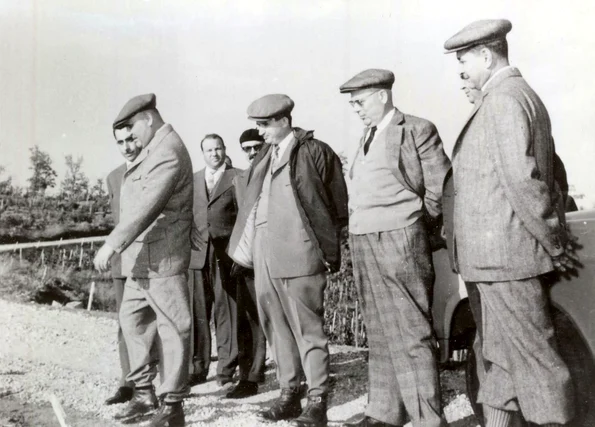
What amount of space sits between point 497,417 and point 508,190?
106 cm

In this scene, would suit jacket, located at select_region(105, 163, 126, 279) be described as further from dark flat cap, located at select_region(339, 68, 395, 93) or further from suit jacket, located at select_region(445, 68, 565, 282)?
suit jacket, located at select_region(445, 68, 565, 282)

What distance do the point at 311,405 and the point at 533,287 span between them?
1.69 m

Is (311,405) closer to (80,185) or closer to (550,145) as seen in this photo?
(550,145)

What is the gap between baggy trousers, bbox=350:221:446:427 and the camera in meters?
3.71

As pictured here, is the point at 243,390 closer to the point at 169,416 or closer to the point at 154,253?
the point at 169,416

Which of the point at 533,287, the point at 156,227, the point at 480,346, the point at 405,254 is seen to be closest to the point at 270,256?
the point at 156,227

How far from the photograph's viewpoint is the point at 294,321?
4449mm

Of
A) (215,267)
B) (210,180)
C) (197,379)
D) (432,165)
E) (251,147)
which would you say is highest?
(251,147)

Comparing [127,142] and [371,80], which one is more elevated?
[371,80]

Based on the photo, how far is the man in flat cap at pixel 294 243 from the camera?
170 inches

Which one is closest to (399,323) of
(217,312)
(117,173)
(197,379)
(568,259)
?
(568,259)

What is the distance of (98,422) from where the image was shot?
449 cm

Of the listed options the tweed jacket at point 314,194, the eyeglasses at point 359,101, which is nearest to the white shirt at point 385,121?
the eyeglasses at point 359,101

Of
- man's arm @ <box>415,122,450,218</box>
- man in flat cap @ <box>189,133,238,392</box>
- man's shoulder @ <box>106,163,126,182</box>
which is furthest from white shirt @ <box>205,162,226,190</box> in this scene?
man's arm @ <box>415,122,450,218</box>
